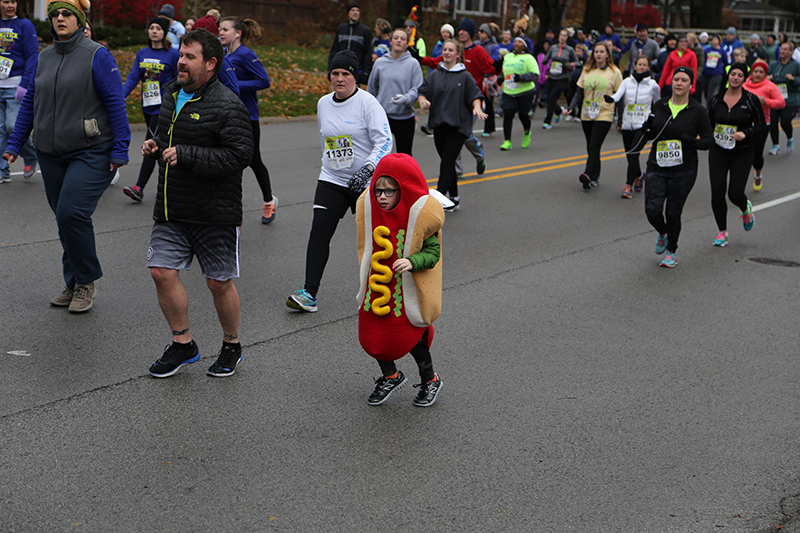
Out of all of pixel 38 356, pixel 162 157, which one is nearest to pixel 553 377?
pixel 162 157

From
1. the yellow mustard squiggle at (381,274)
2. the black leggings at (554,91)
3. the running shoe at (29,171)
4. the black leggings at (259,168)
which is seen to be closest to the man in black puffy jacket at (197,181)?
the yellow mustard squiggle at (381,274)

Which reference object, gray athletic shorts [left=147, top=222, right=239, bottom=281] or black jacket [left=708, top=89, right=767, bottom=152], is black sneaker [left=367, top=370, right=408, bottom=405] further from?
black jacket [left=708, top=89, right=767, bottom=152]

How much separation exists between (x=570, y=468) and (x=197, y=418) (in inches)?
76.0

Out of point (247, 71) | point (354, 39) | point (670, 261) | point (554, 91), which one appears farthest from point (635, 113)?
point (554, 91)

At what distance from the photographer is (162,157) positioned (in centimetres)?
496

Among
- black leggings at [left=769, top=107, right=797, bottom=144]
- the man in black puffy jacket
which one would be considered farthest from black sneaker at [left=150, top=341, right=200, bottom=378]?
black leggings at [left=769, top=107, right=797, bottom=144]

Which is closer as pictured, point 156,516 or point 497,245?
point 156,516

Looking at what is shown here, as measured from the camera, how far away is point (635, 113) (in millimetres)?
12133

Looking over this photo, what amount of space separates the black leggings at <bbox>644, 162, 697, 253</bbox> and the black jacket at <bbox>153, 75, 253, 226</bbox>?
4.83 meters

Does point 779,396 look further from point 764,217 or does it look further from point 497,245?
point 764,217

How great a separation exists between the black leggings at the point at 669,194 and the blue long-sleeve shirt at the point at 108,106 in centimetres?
493

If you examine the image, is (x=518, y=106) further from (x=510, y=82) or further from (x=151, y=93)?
(x=151, y=93)

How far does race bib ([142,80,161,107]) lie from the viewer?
972cm

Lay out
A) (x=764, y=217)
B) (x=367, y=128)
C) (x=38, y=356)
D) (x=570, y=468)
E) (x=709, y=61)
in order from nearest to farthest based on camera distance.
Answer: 1. (x=570, y=468)
2. (x=38, y=356)
3. (x=367, y=128)
4. (x=764, y=217)
5. (x=709, y=61)
